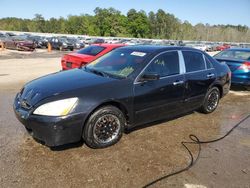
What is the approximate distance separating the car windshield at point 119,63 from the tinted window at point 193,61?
3.49 ft

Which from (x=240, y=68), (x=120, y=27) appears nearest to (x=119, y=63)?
(x=240, y=68)

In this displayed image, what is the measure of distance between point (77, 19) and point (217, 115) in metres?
118

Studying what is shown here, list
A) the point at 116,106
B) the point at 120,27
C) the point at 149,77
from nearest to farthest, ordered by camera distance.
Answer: the point at 116,106
the point at 149,77
the point at 120,27

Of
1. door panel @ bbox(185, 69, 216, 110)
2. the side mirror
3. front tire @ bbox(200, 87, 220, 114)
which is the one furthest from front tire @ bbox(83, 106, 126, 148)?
front tire @ bbox(200, 87, 220, 114)

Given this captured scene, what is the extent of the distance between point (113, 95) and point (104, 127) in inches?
20.6

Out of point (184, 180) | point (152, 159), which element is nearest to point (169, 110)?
point (152, 159)

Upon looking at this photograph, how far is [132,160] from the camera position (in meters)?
3.88

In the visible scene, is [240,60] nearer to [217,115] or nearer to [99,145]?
[217,115]

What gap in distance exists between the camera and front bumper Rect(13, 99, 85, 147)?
3650 millimetres

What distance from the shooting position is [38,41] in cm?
3512

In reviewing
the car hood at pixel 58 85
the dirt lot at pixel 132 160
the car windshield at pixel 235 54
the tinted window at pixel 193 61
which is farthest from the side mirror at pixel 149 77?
the car windshield at pixel 235 54

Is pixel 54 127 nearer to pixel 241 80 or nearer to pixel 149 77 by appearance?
pixel 149 77

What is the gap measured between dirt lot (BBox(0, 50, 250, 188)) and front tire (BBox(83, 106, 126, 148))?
0.14 metres

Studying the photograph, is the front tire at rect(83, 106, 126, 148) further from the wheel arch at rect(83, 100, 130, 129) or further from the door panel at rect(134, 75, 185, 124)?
the door panel at rect(134, 75, 185, 124)
